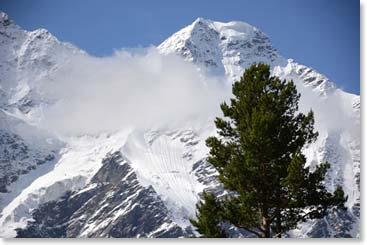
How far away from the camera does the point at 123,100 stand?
10431cm

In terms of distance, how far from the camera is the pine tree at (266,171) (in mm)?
10836

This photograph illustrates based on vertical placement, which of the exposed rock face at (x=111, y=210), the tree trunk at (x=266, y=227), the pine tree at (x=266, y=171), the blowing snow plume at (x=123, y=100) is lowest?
the tree trunk at (x=266, y=227)

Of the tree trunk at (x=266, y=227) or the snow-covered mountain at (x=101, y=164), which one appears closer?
the tree trunk at (x=266, y=227)

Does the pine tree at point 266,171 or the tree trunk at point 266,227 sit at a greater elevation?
the pine tree at point 266,171

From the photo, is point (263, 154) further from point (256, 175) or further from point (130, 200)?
point (130, 200)

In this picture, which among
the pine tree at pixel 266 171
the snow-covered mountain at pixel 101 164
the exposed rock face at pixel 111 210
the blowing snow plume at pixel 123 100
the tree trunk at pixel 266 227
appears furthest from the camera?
the snow-covered mountain at pixel 101 164

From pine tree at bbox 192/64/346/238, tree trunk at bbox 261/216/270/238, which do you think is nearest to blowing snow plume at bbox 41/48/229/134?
pine tree at bbox 192/64/346/238

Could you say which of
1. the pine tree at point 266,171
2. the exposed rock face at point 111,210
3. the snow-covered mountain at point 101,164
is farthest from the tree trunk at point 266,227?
the exposed rock face at point 111,210

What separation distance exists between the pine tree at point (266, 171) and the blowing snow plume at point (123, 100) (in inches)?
2698

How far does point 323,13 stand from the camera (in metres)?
12.9

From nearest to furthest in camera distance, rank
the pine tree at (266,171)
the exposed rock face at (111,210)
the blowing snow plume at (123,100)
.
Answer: the pine tree at (266,171)
the blowing snow plume at (123,100)
the exposed rock face at (111,210)

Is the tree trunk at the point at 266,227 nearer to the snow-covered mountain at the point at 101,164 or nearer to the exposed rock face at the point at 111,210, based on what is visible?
the snow-covered mountain at the point at 101,164

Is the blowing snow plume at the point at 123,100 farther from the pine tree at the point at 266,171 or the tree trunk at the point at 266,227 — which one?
the tree trunk at the point at 266,227

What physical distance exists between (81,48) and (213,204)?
641 centimetres
